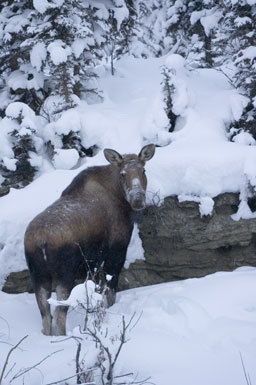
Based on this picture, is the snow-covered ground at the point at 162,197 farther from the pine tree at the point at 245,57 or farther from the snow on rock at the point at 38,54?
the snow on rock at the point at 38,54

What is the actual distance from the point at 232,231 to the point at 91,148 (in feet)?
12.1

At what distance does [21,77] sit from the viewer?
10.4 meters

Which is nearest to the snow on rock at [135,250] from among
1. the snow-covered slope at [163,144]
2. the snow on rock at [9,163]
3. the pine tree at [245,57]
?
the snow-covered slope at [163,144]

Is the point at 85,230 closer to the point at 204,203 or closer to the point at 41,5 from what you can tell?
the point at 204,203

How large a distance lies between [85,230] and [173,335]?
189 centimetres

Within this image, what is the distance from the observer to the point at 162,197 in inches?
310

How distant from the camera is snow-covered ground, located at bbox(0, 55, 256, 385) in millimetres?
4355

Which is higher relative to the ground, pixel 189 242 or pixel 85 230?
pixel 85 230

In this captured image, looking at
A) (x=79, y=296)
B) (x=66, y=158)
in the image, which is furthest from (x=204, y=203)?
(x=79, y=296)

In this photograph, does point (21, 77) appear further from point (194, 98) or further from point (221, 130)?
point (221, 130)

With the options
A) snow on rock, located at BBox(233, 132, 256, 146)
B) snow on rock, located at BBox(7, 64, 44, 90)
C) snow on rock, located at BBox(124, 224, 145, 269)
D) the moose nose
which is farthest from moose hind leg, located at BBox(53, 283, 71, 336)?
snow on rock, located at BBox(7, 64, 44, 90)

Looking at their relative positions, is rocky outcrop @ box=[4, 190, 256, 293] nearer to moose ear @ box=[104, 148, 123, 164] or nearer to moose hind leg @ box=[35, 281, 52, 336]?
moose ear @ box=[104, 148, 123, 164]

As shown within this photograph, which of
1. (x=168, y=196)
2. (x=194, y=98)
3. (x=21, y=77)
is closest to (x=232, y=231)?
(x=168, y=196)

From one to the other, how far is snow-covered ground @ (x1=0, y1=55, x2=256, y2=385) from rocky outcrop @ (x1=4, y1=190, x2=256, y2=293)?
24cm
